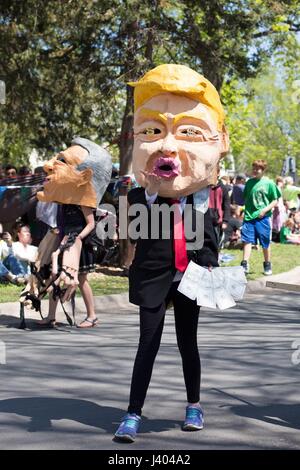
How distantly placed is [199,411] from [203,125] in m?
1.77

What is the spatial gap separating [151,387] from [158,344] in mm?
1499

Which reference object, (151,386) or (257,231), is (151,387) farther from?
(257,231)

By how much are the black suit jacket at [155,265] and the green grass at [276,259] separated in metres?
9.04

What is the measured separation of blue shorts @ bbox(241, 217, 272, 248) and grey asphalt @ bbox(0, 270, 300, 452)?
3959 mm

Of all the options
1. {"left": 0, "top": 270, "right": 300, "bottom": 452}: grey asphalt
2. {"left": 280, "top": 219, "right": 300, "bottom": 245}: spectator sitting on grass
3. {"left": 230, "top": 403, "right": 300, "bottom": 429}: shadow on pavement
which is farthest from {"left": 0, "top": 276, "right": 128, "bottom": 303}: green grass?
{"left": 280, "top": 219, "right": 300, "bottom": 245}: spectator sitting on grass

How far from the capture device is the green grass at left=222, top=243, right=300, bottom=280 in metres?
16.0

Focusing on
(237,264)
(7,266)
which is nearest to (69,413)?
(7,266)

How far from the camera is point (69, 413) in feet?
20.3

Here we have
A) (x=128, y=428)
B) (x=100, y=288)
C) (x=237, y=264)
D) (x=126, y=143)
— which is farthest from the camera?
(x=237, y=264)

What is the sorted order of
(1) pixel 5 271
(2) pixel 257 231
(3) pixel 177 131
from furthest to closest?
(2) pixel 257 231 → (1) pixel 5 271 → (3) pixel 177 131

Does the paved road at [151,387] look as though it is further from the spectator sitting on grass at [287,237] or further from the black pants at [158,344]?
the spectator sitting on grass at [287,237]

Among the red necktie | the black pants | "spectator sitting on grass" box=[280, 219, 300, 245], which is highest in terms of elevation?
"spectator sitting on grass" box=[280, 219, 300, 245]

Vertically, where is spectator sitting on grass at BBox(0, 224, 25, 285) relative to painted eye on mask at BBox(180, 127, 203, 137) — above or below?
below

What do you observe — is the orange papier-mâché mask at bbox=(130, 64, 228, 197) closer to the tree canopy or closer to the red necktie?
the red necktie
